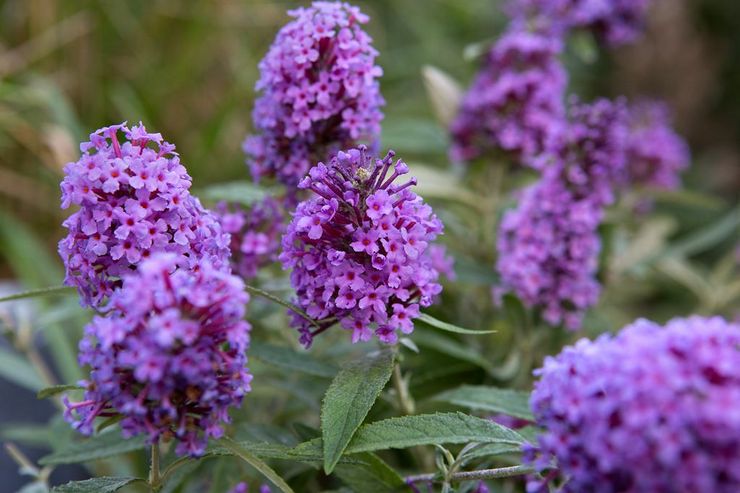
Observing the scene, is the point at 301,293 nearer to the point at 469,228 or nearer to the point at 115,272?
the point at 115,272

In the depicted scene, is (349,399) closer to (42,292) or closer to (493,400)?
(493,400)

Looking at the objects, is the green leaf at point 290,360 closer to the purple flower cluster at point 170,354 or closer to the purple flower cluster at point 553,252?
the purple flower cluster at point 170,354

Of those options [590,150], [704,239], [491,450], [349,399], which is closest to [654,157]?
[704,239]

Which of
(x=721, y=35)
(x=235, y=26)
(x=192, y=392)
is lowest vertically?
(x=192, y=392)

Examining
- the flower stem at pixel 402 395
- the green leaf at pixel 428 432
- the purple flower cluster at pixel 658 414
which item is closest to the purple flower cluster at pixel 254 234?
the flower stem at pixel 402 395

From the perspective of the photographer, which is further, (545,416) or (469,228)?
(469,228)

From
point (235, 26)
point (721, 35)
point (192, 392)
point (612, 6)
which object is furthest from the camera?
point (721, 35)

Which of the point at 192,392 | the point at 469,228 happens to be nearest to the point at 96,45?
the point at 469,228

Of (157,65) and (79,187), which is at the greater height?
(157,65)
